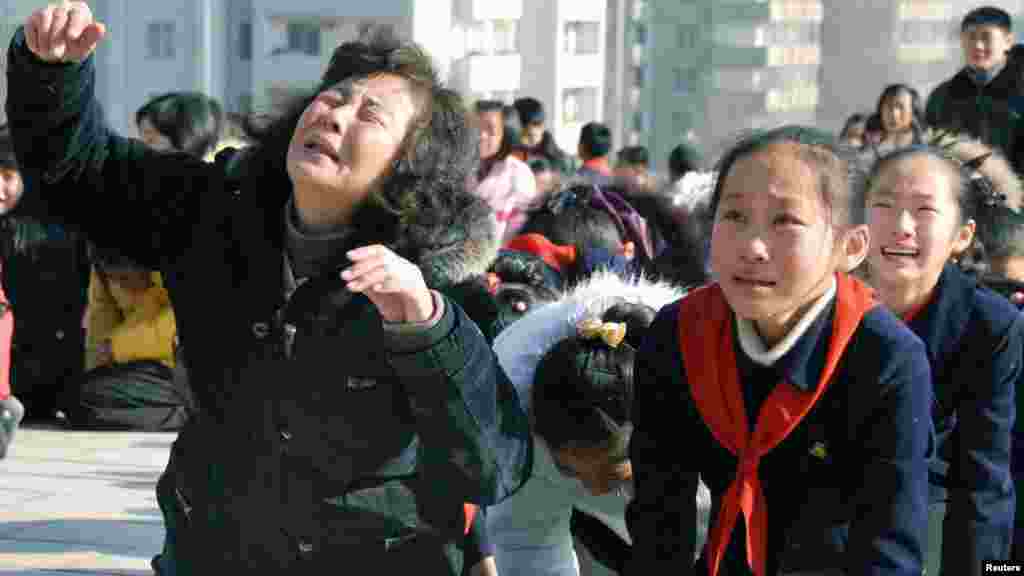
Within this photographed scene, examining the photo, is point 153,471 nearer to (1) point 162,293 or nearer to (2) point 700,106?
(1) point 162,293

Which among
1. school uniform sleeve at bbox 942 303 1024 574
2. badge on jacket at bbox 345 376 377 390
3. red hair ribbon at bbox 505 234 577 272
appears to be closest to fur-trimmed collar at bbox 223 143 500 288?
badge on jacket at bbox 345 376 377 390

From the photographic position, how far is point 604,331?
3.85 metres


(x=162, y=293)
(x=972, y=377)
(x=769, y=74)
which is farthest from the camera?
(x=769, y=74)

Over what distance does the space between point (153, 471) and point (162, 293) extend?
1.10 m

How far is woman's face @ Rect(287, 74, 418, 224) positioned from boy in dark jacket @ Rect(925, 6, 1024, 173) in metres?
5.85

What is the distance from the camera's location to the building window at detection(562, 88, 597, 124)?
3591cm

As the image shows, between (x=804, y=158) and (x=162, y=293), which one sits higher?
(x=804, y=158)

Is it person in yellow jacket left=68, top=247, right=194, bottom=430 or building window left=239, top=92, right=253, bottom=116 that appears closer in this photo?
building window left=239, top=92, right=253, bottom=116

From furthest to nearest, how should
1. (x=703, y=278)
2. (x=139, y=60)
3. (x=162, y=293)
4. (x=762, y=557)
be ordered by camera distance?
(x=139, y=60)
(x=162, y=293)
(x=703, y=278)
(x=762, y=557)

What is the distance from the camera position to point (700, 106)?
27.3 m

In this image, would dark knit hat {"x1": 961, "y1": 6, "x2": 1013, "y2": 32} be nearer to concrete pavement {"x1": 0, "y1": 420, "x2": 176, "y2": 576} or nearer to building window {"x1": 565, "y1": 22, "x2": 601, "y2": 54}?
concrete pavement {"x1": 0, "y1": 420, "x2": 176, "y2": 576}

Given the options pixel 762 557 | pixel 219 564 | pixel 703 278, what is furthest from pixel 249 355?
pixel 703 278

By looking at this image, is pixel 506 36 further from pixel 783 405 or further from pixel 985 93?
pixel 783 405

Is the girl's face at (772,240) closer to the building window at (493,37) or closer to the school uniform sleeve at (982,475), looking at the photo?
the school uniform sleeve at (982,475)
